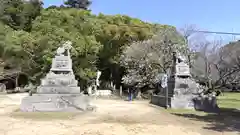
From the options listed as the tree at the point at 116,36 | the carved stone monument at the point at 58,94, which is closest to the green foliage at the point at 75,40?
the tree at the point at 116,36

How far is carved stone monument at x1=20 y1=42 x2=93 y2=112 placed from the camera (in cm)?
1420

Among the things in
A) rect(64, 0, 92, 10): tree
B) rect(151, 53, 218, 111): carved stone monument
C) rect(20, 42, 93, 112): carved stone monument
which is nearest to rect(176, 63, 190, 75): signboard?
rect(151, 53, 218, 111): carved stone monument

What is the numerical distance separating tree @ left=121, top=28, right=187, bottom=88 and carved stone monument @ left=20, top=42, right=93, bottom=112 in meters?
16.8

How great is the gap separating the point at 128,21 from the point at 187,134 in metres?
31.3

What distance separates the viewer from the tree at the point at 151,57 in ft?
102

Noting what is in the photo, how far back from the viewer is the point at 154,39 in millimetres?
32688

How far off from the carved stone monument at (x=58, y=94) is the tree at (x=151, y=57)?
660 inches

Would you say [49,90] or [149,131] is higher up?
[49,90]

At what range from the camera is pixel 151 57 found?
3130cm

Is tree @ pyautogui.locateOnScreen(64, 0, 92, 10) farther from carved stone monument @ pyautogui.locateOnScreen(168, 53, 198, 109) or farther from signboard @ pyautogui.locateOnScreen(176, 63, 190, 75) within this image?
signboard @ pyautogui.locateOnScreen(176, 63, 190, 75)

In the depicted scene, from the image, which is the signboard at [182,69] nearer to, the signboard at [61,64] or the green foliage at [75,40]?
the signboard at [61,64]

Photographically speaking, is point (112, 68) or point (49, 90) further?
point (112, 68)

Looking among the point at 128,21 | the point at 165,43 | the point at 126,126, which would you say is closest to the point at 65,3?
the point at 128,21

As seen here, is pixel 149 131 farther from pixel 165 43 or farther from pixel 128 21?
pixel 128 21
